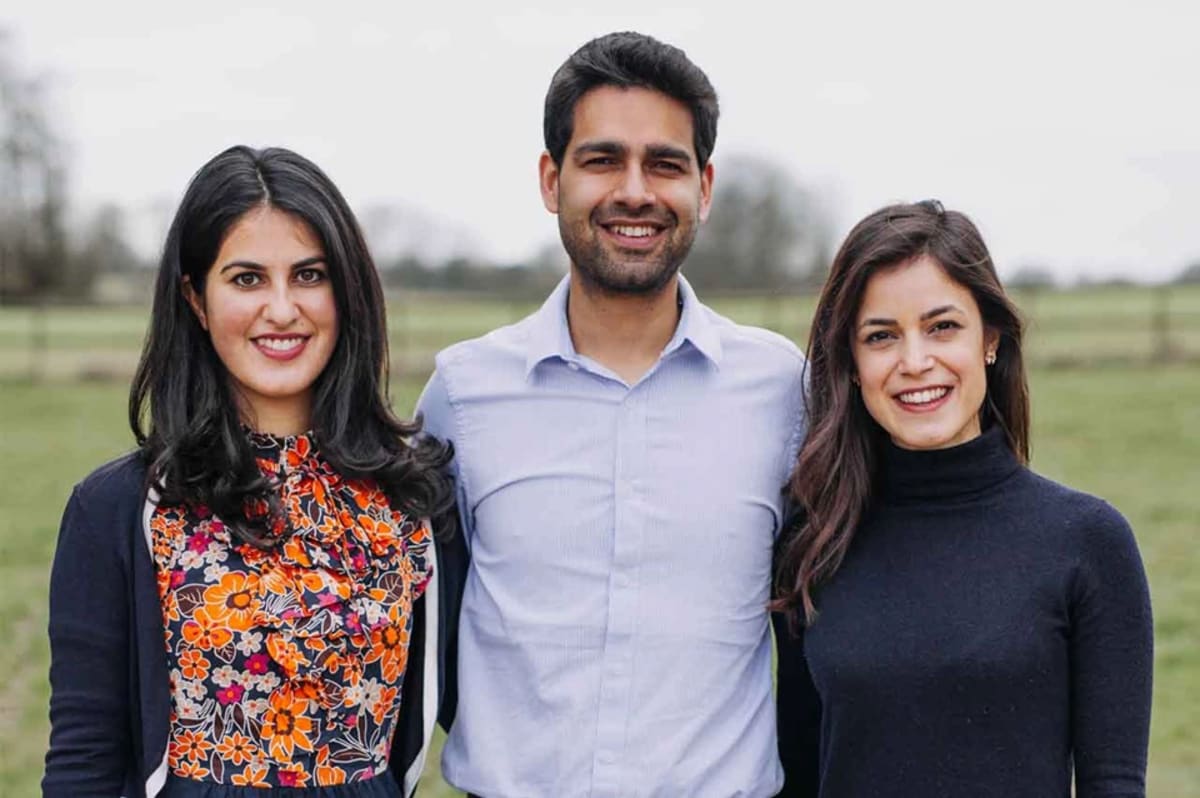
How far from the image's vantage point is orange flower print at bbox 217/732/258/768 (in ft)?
8.45

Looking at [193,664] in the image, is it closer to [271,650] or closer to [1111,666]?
[271,650]

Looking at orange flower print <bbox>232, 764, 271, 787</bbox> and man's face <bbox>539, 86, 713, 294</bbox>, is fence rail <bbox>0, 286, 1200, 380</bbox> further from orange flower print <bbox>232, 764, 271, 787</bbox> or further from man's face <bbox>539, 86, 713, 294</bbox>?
orange flower print <bbox>232, 764, 271, 787</bbox>

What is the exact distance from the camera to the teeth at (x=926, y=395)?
9.11 ft

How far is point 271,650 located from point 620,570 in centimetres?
74

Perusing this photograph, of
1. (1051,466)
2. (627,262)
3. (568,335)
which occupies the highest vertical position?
(627,262)

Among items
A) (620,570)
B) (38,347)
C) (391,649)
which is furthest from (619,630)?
(38,347)

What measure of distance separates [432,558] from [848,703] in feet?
2.89

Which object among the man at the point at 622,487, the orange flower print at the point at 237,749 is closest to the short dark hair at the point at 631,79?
the man at the point at 622,487

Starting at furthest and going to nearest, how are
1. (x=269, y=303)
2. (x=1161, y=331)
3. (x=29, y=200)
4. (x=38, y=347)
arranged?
(x=29, y=200) < (x=38, y=347) < (x=1161, y=331) < (x=269, y=303)

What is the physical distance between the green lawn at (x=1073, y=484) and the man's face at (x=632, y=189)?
3207 millimetres

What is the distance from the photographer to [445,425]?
10.3 feet

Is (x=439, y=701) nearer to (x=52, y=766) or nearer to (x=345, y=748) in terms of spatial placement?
(x=345, y=748)

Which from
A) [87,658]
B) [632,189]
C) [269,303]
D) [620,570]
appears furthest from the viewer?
[632,189]

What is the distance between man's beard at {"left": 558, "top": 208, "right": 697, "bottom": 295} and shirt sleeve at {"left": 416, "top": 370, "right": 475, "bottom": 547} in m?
0.43
